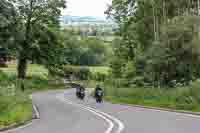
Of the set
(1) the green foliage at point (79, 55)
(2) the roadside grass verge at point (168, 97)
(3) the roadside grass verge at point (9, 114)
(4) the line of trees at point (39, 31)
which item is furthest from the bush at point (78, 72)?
(3) the roadside grass verge at point (9, 114)

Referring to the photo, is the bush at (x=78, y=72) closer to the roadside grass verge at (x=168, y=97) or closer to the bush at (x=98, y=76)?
the bush at (x=98, y=76)

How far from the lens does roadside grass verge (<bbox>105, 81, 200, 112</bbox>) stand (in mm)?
30247

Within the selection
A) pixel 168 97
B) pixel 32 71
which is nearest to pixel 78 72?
pixel 32 71

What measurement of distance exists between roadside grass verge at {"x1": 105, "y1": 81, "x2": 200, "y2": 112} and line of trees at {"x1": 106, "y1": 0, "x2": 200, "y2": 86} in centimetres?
322

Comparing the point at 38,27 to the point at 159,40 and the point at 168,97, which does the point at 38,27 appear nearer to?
the point at 159,40

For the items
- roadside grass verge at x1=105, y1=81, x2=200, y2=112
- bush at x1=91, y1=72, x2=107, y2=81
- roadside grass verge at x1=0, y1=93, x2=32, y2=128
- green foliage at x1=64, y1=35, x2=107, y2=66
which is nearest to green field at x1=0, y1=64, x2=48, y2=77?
bush at x1=91, y1=72, x2=107, y2=81

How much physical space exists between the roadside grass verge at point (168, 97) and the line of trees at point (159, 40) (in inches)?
127

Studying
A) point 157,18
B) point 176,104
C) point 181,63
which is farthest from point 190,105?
point 157,18

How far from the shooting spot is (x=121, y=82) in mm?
57156

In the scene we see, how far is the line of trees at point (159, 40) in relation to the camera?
4422 cm

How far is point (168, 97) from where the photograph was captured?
35188 millimetres

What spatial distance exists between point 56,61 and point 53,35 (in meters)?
6.08

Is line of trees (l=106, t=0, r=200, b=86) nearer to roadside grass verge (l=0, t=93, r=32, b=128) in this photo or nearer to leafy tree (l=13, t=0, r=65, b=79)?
roadside grass verge (l=0, t=93, r=32, b=128)

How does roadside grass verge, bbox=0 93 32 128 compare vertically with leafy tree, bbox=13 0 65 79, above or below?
below
